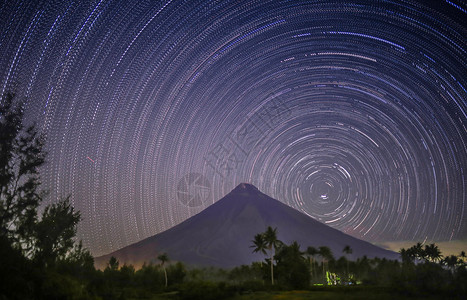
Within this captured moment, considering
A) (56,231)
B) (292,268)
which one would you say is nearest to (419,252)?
(292,268)

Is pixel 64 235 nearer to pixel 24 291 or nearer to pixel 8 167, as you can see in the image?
pixel 8 167

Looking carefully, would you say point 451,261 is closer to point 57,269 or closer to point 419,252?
point 419,252

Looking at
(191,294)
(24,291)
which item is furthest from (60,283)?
(191,294)

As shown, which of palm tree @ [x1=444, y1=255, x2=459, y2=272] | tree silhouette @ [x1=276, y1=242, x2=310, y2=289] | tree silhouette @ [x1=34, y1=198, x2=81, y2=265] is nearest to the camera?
tree silhouette @ [x1=34, y1=198, x2=81, y2=265]

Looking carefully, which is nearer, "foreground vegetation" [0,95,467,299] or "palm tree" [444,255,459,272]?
"foreground vegetation" [0,95,467,299]

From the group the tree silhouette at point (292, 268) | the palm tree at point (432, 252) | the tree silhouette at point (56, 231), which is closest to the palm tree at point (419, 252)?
the palm tree at point (432, 252)

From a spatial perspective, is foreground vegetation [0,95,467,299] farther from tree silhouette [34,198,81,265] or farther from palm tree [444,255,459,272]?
palm tree [444,255,459,272]

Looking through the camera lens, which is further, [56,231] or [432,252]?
[432,252]

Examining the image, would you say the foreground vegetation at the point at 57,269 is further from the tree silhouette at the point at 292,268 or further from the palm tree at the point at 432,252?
the palm tree at the point at 432,252

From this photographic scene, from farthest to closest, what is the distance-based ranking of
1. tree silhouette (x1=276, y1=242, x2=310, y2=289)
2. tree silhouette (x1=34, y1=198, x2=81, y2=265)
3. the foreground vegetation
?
tree silhouette (x1=276, y1=242, x2=310, y2=289) → tree silhouette (x1=34, y1=198, x2=81, y2=265) → the foreground vegetation

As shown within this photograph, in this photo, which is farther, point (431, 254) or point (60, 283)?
point (431, 254)

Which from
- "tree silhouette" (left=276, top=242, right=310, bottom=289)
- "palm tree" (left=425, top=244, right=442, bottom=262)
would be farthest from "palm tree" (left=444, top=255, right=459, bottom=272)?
"tree silhouette" (left=276, top=242, right=310, bottom=289)
